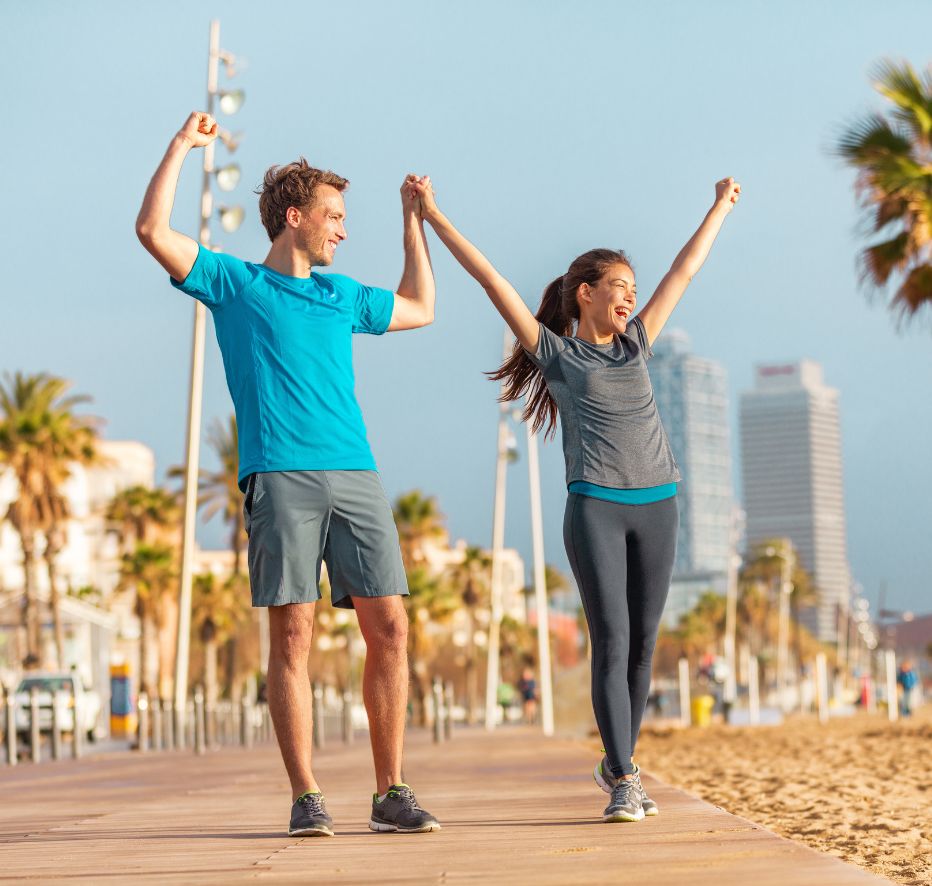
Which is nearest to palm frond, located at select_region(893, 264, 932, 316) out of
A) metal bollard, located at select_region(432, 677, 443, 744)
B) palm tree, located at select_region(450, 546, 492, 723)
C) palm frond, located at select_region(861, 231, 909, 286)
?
palm frond, located at select_region(861, 231, 909, 286)

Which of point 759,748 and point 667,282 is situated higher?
point 667,282

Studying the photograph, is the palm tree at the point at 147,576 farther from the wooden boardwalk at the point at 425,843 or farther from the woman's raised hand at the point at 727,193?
the woman's raised hand at the point at 727,193

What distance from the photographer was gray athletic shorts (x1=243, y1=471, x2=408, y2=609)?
5.01 m

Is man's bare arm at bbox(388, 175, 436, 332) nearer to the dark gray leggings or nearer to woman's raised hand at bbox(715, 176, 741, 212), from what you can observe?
the dark gray leggings

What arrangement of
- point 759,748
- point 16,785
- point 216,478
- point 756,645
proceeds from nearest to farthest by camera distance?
A: 1. point 16,785
2. point 759,748
3. point 216,478
4. point 756,645

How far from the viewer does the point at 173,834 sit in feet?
17.9

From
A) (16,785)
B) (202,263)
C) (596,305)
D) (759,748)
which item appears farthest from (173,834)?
(759,748)

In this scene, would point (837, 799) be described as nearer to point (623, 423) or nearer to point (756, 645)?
point (623, 423)

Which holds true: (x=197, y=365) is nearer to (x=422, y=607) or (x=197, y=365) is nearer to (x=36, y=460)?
(x=36, y=460)

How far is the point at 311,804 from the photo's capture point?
5.04m

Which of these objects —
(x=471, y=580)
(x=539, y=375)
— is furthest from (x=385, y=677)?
(x=471, y=580)

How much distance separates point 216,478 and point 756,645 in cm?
8846

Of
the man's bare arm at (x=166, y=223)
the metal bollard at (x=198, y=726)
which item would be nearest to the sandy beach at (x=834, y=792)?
the man's bare arm at (x=166, y=223)

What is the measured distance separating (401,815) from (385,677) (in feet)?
1.43
